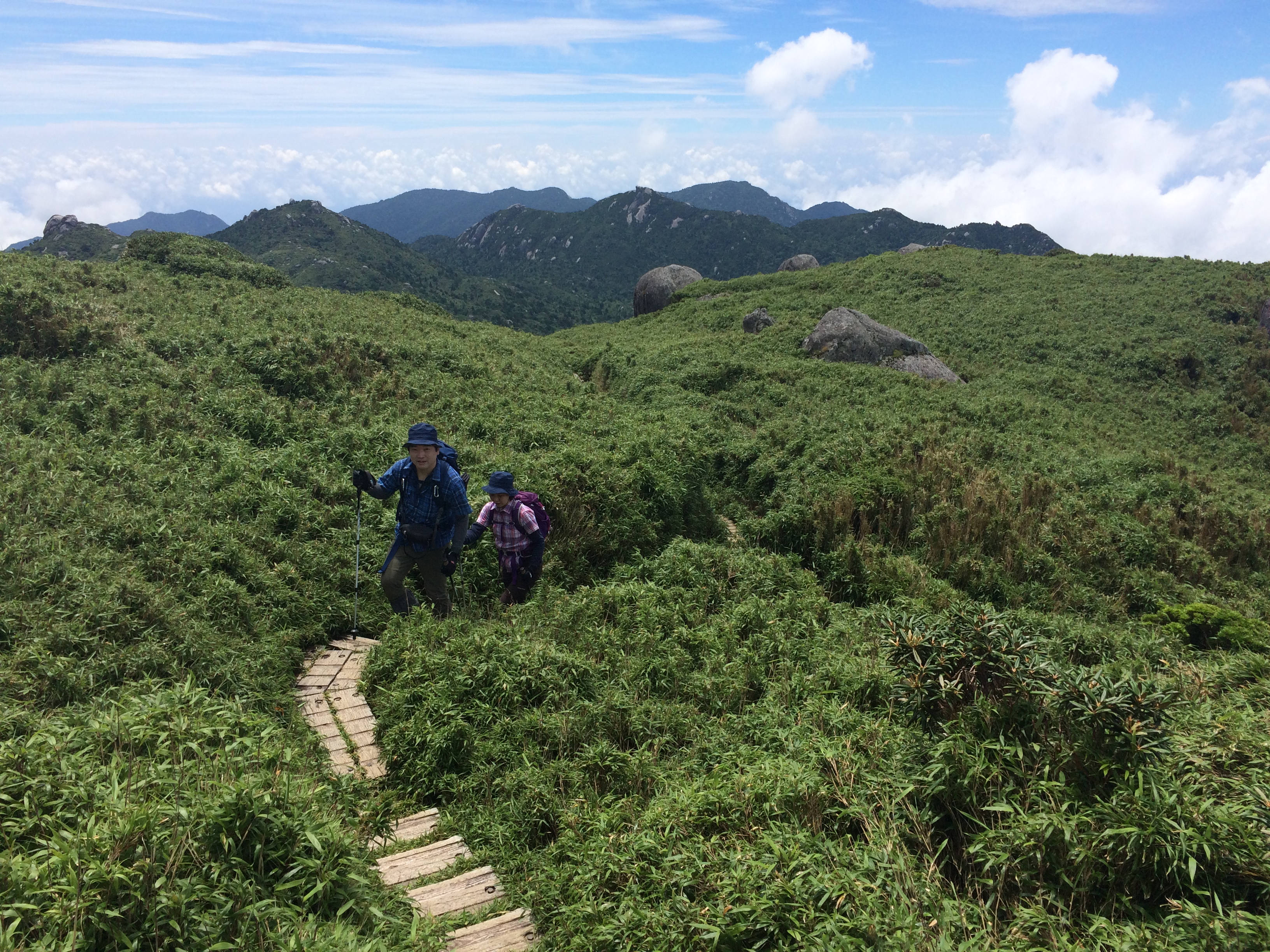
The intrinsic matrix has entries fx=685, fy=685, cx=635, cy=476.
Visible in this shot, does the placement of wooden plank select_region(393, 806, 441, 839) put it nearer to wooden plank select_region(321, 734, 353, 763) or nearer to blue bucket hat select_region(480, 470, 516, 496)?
wooden plank select_region(321, 734, 353, 763)

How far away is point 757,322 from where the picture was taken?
38156mm

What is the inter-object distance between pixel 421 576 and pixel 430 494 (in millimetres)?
1398

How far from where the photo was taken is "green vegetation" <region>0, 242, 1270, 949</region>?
4.22m

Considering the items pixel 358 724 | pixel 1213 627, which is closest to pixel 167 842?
pixel 358 724

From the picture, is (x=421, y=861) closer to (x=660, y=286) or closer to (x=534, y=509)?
(x=534, y=509)

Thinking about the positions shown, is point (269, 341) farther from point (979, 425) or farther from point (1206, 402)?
point (1206, 402)

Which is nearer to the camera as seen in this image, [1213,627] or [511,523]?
[511,523]

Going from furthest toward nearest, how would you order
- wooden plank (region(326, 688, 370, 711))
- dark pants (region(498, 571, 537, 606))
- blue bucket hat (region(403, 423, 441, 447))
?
dark pants (region(498, 571, 537, 606)) < blue bucket hat (region(403, 423, 441, 447)) < wooden plank (region(326, 688, 370, 711))

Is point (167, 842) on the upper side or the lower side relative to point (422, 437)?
lower

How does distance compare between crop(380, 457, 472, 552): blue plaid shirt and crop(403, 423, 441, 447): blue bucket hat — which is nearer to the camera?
crop(403, 423, 441, 447): blue bucket hat

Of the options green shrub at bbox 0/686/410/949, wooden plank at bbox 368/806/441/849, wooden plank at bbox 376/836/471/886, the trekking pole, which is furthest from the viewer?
the trekking pole

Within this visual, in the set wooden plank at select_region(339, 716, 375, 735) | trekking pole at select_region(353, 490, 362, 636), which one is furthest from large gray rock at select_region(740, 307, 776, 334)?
wooden plank at select_region(339, 716, 375, 735)

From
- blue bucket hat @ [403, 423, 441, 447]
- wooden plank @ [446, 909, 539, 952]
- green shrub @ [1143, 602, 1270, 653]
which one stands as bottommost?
green shrub @ [1143, 602, 1270, 653]

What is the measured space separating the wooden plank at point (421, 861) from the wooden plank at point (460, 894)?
0.16 metres
